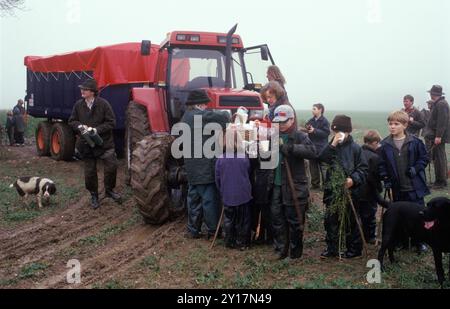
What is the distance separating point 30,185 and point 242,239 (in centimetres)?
422

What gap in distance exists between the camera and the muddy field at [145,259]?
192 inches

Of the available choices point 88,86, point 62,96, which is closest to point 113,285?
point 88,86

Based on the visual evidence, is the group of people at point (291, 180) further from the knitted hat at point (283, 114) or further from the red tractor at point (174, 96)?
the red tractor at point (174, 96)

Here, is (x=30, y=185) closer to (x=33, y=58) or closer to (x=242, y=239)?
(x=242, y=239)

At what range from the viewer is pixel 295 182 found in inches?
213

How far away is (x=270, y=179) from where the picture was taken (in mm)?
5703

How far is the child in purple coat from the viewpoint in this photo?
582 cm

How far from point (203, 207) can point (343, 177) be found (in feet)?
6.14

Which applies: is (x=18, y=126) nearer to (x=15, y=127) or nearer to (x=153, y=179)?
(x=15, y=127)

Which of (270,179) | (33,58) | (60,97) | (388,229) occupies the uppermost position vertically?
(33,58)

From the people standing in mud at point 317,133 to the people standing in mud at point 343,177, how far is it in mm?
3436

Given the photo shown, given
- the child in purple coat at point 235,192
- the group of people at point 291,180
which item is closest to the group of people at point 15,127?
the group of people at point 291,180
